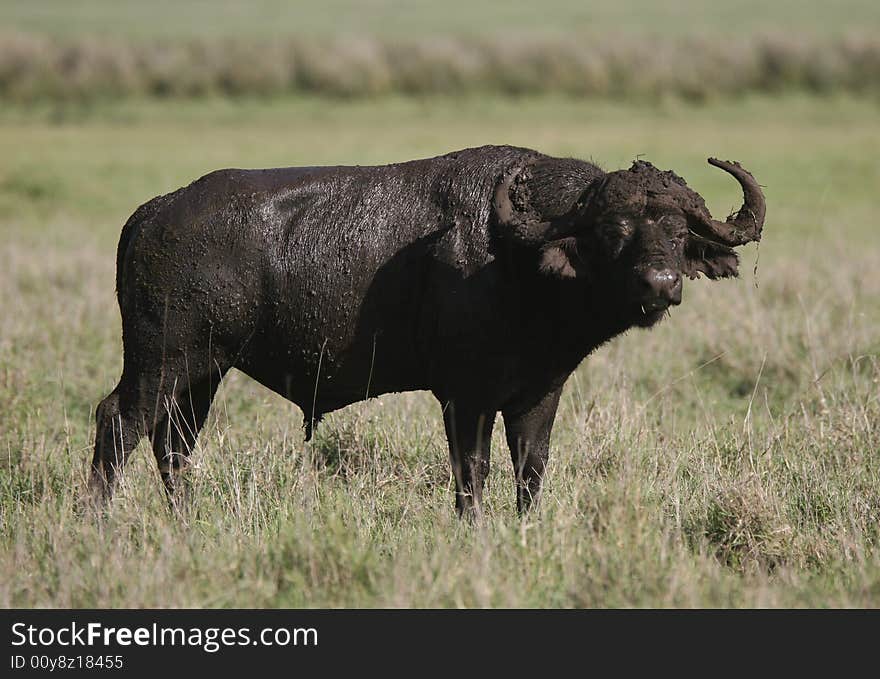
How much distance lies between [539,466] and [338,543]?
5.41 feet

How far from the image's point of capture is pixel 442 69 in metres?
37.5

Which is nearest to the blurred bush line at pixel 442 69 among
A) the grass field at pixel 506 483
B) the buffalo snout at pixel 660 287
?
the grass field at pixel 506 483

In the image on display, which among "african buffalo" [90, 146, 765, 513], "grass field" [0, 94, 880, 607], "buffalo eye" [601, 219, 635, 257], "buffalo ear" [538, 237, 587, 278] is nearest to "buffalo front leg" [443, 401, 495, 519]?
"african buffalo" [90, 146, 765, 513]

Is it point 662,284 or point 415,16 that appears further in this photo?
point 415,16

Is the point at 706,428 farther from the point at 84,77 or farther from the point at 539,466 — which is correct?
the point at 84,77

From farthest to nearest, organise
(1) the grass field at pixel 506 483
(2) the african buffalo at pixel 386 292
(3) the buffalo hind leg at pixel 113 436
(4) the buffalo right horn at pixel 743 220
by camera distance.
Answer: (3) the buffalo hind leg at pixel 113 436 → (2) the african buffalo at pixel 386 292 → (4) the buffalo right horn at pixel 743 220 → (1) the grass field at pixel 506 483

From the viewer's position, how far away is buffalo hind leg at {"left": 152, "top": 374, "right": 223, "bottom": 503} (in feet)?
23.5

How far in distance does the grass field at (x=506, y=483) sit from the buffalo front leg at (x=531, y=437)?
178mm

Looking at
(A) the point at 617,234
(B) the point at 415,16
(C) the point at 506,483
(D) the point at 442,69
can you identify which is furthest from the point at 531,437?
(B) the point at 415,16

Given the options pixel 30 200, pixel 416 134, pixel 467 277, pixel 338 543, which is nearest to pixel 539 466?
pixel 467 277

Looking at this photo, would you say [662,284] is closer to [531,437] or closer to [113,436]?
[531,437]

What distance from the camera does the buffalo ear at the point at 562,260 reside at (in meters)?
6.12

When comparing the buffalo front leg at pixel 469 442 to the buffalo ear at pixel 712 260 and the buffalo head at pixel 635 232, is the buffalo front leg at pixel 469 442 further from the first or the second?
the buffalo ear at pixel 712 260

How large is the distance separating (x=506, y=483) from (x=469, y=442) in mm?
873
